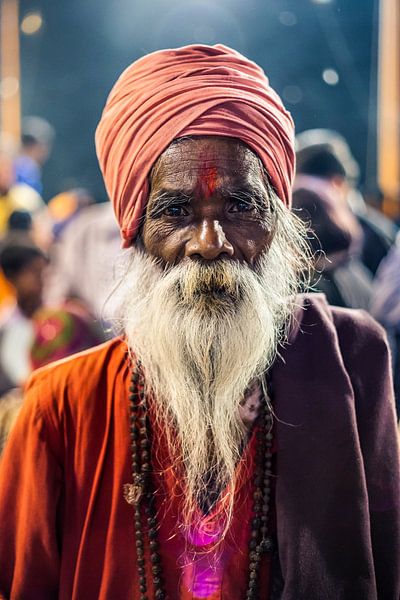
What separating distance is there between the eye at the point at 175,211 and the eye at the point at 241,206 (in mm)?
105

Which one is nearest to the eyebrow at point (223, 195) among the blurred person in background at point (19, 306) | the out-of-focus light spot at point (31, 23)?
the out-of-focus light spot at point (31, 23)

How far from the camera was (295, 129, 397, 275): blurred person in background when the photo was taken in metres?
2.04

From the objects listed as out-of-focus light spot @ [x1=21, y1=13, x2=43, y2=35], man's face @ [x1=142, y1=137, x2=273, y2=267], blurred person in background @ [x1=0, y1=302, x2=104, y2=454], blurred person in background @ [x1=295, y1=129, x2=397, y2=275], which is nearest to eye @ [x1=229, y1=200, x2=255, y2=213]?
man's face @ [x1=142, y1=137, x2=273, y2=267]

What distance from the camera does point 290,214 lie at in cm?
176

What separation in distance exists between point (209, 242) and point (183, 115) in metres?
0.28

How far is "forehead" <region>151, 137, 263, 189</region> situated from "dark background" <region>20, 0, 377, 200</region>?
1.21 ft

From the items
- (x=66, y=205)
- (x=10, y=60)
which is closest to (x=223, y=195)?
(x=10, y=60)

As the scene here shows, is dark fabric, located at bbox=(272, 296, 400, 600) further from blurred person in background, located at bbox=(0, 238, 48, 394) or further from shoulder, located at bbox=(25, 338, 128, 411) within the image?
blurred person in background, located at bbox=(0, 238, 48, 394)

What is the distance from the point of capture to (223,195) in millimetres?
1589

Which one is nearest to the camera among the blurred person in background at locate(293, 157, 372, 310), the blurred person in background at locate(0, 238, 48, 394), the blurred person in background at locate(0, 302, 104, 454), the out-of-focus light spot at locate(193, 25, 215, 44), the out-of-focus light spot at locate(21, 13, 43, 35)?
the out-of-focus light spot at locate(193, 25, 215, 44)

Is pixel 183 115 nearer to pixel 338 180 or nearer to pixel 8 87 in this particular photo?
pixel 338 180

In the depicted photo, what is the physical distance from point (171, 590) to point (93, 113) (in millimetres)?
1231

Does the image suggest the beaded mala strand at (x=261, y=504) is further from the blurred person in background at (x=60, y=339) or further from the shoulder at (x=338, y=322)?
the blurred person in background at (x=60, y=339)

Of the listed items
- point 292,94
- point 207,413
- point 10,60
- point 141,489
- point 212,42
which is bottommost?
point 141,489
